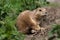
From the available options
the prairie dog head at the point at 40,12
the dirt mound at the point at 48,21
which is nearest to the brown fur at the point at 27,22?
the prairie dog head at the point at 40,12

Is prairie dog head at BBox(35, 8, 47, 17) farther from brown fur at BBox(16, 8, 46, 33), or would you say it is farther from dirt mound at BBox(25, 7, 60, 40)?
dirt mound at BBox(25, 7, 60, 40)

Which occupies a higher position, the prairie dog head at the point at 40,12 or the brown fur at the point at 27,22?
the prairie dog head at the point at 40,12

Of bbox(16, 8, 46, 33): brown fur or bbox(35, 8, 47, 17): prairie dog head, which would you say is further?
bbox(35, 8, 47, 17): prairie dog head

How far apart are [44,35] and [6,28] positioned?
988mm

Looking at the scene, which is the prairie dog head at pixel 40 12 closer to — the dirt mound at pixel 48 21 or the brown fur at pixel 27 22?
the brown fur at pixel 27 22

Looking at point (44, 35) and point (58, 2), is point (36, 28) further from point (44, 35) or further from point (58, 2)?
point (58, 2)

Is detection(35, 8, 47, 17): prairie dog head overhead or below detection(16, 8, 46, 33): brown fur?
overhead

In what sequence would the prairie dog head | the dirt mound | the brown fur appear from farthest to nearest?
the prairie dog head
the brown fur
the dirt mound

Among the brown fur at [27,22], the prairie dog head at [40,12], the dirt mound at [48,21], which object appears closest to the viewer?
the dirt mound at [48,21]

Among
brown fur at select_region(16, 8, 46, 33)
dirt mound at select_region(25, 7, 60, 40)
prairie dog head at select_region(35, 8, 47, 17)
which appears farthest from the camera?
prairie dog head at select_region(35, 8, 47, 17)

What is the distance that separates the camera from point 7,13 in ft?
27.2

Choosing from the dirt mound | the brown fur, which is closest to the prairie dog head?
the brown fur

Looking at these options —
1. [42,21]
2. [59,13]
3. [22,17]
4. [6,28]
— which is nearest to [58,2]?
[59,13]

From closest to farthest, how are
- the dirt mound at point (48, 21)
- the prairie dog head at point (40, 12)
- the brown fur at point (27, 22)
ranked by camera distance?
the dirt mound at point (48, 21)
the brown fur at point (27, 22)
the prairie dog head at point (40, 12)
